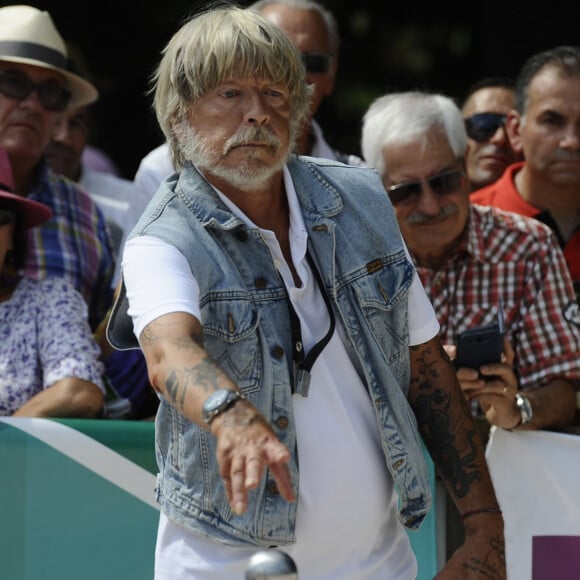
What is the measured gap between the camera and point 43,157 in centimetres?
491

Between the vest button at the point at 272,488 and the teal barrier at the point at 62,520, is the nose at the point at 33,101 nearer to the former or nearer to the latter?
the teal barrier at the point at 62,520

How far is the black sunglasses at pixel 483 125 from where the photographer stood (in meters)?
5.65

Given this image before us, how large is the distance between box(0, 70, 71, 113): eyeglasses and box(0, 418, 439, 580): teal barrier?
5.33ft

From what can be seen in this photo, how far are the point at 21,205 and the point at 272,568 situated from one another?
2.63 m

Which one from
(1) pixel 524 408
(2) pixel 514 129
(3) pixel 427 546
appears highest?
(2) pixel 514 129

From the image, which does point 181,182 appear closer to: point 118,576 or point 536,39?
point 118,576

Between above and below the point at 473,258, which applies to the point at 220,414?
above

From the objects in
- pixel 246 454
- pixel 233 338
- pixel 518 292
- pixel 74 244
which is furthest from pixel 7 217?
pixel 246 454

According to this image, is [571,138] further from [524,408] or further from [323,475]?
[323,475]

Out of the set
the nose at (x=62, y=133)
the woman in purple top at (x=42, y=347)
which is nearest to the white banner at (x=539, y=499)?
the woman in purple top at (x=42, y=347)

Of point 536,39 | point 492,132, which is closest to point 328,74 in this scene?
point 492,132

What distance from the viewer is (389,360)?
2.68 meters

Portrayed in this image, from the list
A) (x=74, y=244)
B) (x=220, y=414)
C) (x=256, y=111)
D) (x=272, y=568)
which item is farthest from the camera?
(x=74, y=244)

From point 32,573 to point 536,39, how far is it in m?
4.57
